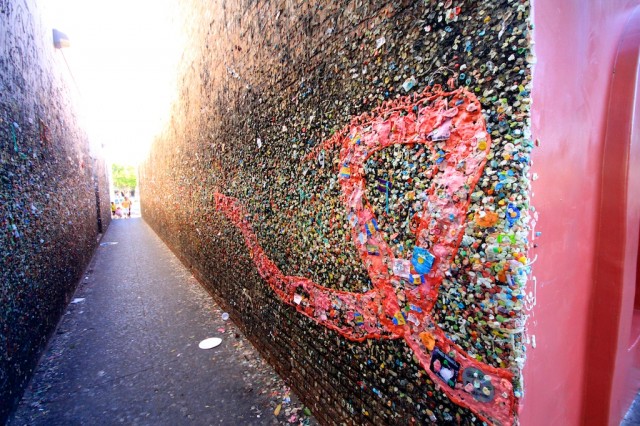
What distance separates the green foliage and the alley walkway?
4753 centimetres

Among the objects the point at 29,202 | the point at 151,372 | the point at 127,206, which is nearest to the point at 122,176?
the point at 127,206

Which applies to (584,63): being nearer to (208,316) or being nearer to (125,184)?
(208,316)

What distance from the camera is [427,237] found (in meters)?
1.41

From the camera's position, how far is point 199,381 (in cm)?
290

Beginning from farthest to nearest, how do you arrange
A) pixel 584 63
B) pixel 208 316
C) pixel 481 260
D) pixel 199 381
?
pixel 208 316, pixel 199 381, pixel 584 63, pixel 481 260

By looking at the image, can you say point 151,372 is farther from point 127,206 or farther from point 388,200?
point 127,206

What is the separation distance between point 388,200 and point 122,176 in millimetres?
54557

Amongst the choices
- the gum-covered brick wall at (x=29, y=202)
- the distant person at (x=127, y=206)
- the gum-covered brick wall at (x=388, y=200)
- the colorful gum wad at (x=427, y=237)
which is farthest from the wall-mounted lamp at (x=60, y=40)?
Result: the distant person at (x=127, y=206)

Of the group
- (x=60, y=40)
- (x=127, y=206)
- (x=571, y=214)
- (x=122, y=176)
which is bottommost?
(x=127, y=206)

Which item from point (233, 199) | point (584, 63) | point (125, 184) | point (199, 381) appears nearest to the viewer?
point (584, 63)

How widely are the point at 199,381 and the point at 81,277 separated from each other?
202 inches

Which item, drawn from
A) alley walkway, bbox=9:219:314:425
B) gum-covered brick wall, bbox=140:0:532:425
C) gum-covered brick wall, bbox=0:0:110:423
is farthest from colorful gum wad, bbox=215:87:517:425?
gum-covered brick wall, bbox=0:0:110:423

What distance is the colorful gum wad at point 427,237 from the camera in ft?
4.01

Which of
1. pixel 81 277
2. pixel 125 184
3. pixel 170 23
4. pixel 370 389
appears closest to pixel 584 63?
pixel 370 389
